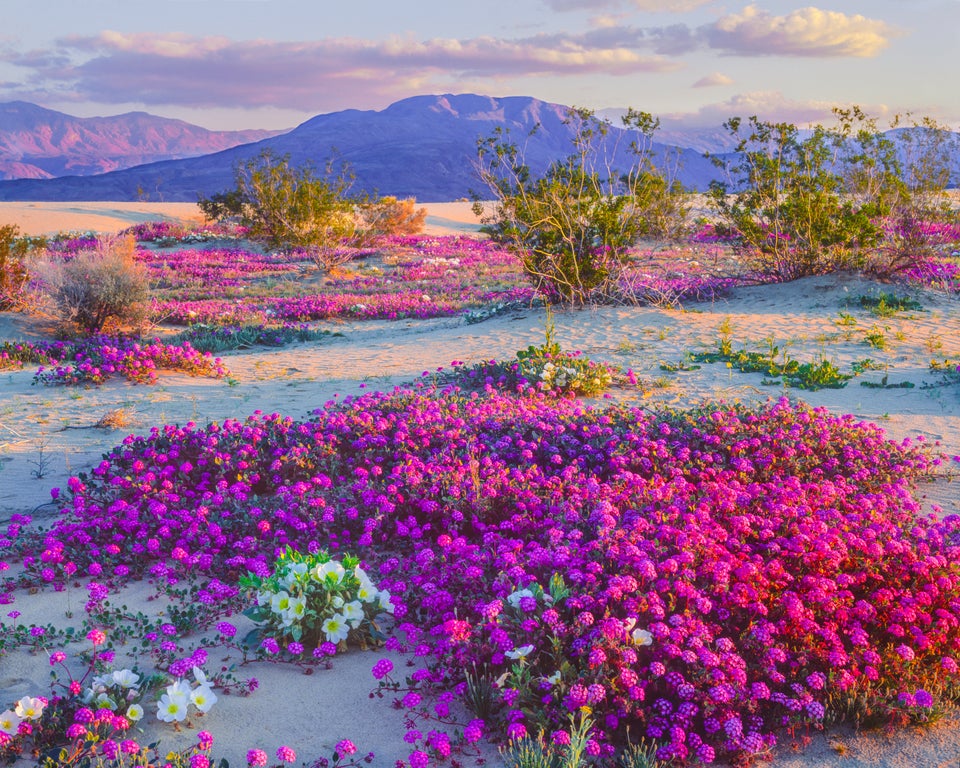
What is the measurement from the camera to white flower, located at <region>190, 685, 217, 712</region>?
341 cm

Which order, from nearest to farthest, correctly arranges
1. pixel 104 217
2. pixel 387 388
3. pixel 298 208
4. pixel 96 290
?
pixel 387 388 → pixel 96 290 → pixel 298 208 → pixel 104 217

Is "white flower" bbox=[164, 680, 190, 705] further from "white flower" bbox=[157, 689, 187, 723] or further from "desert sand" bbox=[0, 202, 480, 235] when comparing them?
"desert sand" bbox=[0, 202, 480, 235]

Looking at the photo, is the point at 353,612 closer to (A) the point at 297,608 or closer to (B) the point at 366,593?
(B) the point at 366,593

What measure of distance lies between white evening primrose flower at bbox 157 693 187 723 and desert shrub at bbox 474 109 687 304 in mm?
11511

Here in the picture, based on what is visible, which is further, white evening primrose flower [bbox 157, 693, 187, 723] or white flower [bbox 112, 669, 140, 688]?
white flower [bbox 112, 669, 140, 688]

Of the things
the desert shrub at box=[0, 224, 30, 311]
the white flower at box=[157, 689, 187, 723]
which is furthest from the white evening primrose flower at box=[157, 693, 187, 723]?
the desert shrub at box=[0, 224, 30, 311]

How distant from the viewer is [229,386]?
1012cm

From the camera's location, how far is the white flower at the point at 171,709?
334 centimetres

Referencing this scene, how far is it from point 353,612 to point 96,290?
1231 centimetres

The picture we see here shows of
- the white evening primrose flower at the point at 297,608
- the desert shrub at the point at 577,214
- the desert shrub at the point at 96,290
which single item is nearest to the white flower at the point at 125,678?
the white evening primrose flower at the point at 297,608

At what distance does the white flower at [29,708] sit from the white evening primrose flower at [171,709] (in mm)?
478

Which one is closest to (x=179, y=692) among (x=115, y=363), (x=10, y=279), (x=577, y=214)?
(x=115, y=363)

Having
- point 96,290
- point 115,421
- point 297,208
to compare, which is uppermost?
point 297,208

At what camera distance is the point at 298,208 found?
79.3ft
